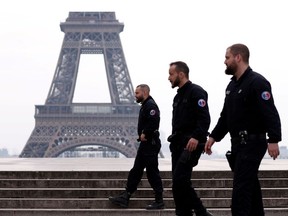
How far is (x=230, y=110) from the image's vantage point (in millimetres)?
7340

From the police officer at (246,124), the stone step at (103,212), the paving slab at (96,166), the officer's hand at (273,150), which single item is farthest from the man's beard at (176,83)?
the paving slab at (96,166)

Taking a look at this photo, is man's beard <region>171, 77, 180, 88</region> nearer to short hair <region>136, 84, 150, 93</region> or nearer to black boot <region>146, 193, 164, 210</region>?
short hair <region>136, 84, 150, 93</region>

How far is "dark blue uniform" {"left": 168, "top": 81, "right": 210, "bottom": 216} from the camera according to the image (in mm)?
8289

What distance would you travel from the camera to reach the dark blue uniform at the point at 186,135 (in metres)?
8.29

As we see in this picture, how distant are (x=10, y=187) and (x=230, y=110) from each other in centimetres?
583

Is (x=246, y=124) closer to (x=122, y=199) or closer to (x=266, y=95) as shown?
(x=266, y=95)

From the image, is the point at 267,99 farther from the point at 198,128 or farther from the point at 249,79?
the point at 198,128

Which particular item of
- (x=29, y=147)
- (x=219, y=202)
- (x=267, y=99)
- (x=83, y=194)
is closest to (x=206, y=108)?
(x=267, y=99)

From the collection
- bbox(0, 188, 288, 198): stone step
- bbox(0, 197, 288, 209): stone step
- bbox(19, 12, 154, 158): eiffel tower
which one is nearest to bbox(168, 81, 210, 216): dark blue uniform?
bbox(0, 197, 288, 209): stone step

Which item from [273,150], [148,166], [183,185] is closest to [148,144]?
[148,166]

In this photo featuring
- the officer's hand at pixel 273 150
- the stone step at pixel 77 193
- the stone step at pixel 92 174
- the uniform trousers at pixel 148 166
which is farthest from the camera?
the stone step at pixel 92 174

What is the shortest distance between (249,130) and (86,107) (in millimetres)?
80292

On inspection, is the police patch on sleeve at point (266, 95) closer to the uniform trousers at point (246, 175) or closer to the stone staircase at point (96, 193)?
the uniform trousers at point (246, 175)

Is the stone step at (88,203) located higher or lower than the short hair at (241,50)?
lower
